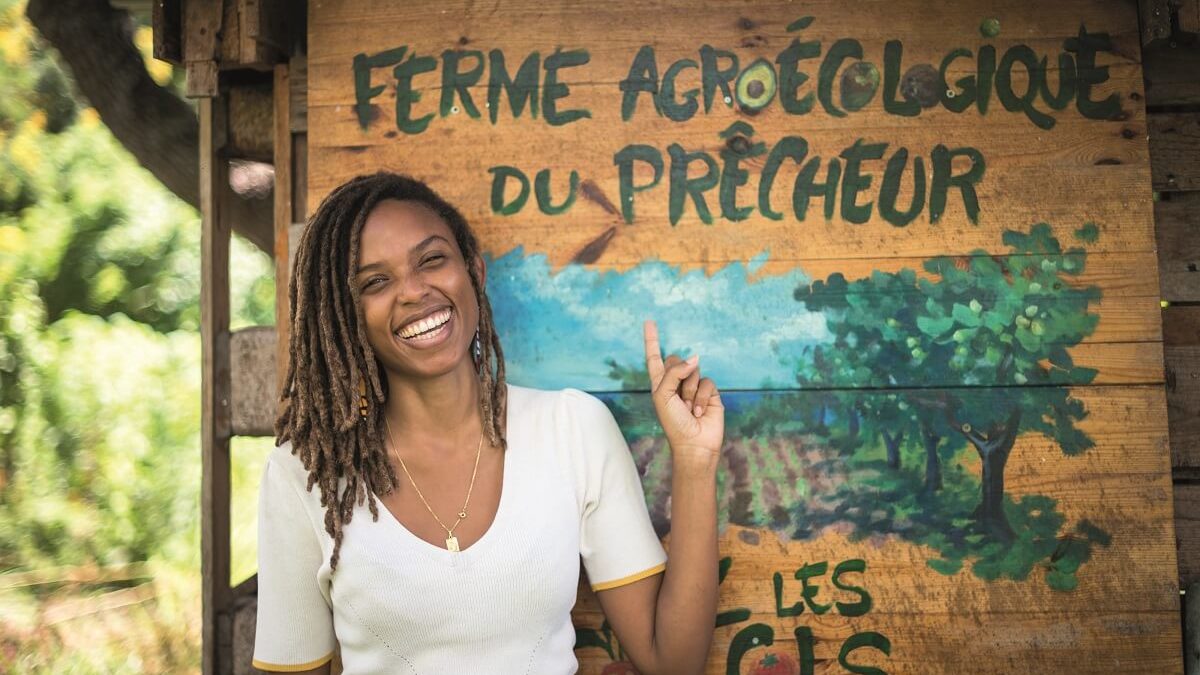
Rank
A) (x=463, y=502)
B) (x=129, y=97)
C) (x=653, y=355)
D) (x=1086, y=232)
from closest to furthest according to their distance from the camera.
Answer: (x=463, y=502) → (x=653, y=355) → (x=1086, y=232) → (x=129, y=97)

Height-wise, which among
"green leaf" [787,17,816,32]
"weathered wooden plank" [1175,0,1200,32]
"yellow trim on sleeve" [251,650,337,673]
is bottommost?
"yellow trim on sleeve" [251,650,337,673]

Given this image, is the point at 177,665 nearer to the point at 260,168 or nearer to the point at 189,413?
the point at 189,413

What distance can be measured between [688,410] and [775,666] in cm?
68

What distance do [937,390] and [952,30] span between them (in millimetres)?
864

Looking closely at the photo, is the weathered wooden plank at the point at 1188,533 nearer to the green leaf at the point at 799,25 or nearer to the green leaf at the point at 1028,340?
the green leaf at the point at 1028,340

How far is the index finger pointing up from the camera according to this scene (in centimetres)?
211

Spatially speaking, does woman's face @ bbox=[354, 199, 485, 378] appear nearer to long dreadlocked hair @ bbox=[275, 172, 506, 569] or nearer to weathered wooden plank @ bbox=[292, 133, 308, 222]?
long dreadlocked hair @ bbox=[275, 172, 506, 569]

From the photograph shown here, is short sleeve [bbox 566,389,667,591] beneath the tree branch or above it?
beneath

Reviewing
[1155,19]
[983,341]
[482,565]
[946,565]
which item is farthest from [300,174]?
[1155,19]

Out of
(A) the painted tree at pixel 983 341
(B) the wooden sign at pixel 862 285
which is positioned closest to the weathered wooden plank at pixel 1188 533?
(B) the wooden sign at pixel 862 285

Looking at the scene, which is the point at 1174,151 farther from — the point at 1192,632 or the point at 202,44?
the point at 202,44

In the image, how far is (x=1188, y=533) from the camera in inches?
92.0

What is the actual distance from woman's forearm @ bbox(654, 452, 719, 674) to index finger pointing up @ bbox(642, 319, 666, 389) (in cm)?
18

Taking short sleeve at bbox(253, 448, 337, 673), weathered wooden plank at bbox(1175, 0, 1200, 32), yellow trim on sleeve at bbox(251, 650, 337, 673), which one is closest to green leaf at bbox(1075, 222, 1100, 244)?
weathered wooden plank at bbox(1175, 0, 1200, 32)
